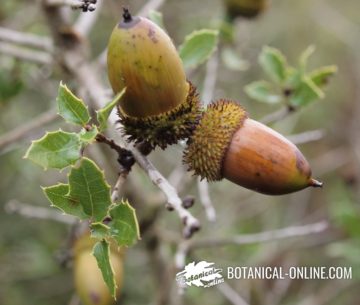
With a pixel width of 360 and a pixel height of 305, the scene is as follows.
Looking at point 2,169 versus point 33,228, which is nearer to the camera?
point 2,169

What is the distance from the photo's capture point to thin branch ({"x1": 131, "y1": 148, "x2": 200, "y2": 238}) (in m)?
1.08

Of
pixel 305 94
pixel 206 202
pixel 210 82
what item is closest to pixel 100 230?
pixel 206 202

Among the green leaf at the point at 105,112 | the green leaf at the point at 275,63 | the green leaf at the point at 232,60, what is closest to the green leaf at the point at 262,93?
the green leaf at the point at 275,63

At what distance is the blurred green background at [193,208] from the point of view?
2.51 metres

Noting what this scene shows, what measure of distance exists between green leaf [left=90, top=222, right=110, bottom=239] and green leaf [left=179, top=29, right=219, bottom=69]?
0.65m

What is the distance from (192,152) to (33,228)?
2447 millimetres

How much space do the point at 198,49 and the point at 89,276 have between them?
0.83 m

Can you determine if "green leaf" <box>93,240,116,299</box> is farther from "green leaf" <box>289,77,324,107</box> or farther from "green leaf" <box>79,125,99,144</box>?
"green leaf" <box>289,77,324,107</box>

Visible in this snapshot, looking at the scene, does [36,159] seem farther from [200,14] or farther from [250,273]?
[200,14]

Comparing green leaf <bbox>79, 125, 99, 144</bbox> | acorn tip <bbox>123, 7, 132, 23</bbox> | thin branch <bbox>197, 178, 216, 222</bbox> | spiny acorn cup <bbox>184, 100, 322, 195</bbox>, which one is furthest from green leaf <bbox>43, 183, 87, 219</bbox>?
thin branch <bbox>197, 178, 216, 222</bbox>

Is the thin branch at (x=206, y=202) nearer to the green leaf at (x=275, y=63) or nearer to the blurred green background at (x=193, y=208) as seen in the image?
the blurred green background at (x=193, y=208)

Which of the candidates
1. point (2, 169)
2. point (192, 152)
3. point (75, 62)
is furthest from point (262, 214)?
point (192, 152)

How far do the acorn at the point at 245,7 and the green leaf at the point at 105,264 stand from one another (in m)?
1.52

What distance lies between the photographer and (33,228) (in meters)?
Result: 3.54
